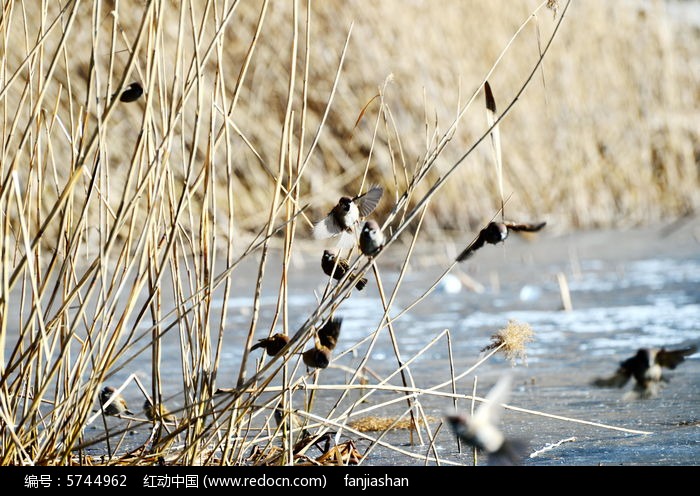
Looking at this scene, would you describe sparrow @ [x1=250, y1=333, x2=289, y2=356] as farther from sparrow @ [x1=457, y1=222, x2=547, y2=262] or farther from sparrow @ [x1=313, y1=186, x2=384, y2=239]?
sparrow @ [x1=457, y1=222, x2=547, y2=262]

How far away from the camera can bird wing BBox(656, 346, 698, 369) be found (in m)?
2.34

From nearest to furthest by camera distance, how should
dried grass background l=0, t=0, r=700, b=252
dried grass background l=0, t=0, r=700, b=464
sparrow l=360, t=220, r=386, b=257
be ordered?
sparrow l=360, t=220, r=386, b=257 < dried grass background l=0, t=0, r=700, b=464 < dried grass background l=0, t=0, r=700, b=252

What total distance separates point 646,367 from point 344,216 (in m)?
1.17

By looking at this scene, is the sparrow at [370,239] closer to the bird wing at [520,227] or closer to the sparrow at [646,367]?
the bird wing at [520,227]

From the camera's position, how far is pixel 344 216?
1.41 metres

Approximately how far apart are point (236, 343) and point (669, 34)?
394 cm

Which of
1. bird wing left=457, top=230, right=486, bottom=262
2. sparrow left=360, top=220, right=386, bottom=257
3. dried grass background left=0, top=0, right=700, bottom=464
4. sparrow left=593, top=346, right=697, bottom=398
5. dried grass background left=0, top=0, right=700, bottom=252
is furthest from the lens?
dried grass background left=0, top=0, right=700, bottom=252

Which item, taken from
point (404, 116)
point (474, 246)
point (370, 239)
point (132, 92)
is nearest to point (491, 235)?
point (474, 246)

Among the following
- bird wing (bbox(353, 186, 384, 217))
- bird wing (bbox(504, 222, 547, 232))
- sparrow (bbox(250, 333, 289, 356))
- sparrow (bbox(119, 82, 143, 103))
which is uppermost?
sparrow (bbox(119, 82, 143, 103))

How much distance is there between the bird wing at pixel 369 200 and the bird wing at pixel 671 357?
1.12 m

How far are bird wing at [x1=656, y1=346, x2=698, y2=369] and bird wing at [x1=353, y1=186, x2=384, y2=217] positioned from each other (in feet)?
3.68

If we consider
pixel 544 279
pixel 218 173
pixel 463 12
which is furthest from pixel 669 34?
pixel 218 173

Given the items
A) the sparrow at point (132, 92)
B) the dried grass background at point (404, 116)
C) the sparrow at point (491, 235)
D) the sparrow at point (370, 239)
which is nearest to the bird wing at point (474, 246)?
the sparrow at point (491, 235)

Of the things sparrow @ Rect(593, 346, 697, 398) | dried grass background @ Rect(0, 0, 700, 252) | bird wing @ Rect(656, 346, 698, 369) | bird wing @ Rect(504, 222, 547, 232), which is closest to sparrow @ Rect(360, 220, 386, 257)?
bird wing @ Rect(504, 222, 547, 232)
